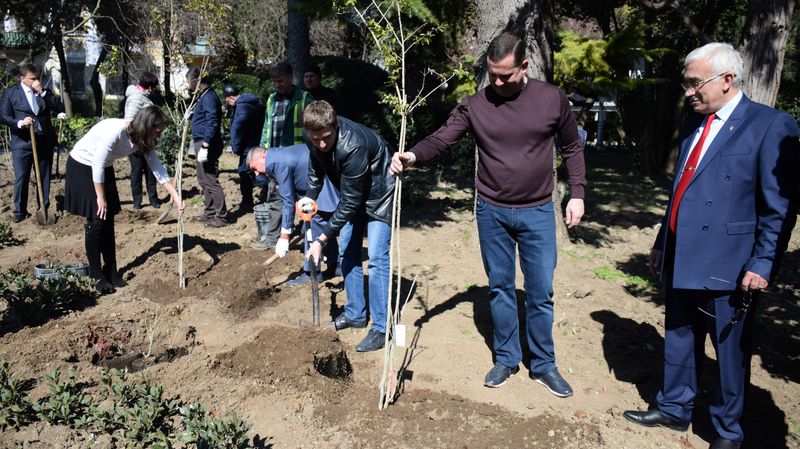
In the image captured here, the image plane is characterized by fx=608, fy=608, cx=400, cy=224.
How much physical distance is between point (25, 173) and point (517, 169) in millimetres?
6857

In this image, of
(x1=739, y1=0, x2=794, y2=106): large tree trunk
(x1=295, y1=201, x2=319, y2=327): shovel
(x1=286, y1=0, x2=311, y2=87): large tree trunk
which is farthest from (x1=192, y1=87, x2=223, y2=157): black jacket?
(x1=739, y1=0, x2=794, y2=106): large tree trunk

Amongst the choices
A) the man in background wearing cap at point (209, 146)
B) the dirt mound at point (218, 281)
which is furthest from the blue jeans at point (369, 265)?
the man in background wearing cap at point (209, 146)

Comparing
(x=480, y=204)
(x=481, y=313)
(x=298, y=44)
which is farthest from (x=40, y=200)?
(x=480, y=204)

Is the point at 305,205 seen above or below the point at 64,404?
above

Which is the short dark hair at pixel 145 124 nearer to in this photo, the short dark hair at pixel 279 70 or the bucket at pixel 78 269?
the bucket at pixel 78 269

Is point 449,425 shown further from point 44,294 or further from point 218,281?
point 44,294

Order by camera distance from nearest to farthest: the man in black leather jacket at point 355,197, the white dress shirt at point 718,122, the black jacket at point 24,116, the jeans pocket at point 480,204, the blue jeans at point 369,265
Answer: the white dress shirt at point 718,122, the jeans pocket at point 480,204, the man in black leather jacket at point 355,197, the blue jeans at point 369,265, the black jacket at point 24,116

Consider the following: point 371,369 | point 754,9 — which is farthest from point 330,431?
point 754,9

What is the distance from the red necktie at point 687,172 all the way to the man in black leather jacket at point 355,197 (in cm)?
172

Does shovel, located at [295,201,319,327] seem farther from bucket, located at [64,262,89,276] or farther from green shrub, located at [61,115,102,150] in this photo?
green shrub, located at [61,115,102,150]

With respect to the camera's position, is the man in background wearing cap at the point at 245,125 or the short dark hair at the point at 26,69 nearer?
the short dark hair at the point at 26,69

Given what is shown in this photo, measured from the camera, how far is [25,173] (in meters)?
7.57

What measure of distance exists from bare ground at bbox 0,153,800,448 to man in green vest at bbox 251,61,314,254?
17.3 inches

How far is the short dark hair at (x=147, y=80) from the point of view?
7262 mm
